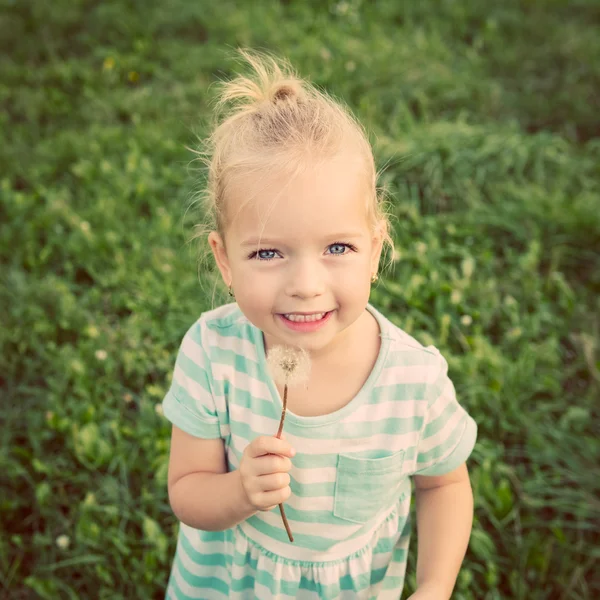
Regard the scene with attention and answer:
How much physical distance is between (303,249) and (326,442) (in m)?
0.41

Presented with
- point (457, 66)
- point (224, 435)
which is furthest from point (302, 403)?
point (457, 66)

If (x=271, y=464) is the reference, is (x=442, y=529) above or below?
below

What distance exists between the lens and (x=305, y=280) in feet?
3.88

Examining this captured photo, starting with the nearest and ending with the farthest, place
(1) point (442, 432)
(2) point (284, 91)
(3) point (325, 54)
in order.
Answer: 1. (2) point (284, 91)
2. (1) point (442, 432)
3. (3) point (325, 54)

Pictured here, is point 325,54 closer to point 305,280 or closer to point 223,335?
point 223,335

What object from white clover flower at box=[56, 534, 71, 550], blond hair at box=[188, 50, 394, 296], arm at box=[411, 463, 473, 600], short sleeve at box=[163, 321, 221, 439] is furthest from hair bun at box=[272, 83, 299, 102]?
white clover flower at box=[56, 534, 71, 550]

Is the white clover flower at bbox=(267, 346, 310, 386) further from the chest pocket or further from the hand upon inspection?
the chest pocket

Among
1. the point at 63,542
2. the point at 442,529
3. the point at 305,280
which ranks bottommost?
the point at 63,542

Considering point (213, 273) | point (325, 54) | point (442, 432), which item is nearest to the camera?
point (442, 432)

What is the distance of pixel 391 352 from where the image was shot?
1431 mm

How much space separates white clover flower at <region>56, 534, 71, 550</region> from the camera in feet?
6.95

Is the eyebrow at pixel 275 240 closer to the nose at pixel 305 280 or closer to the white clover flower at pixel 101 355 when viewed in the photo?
the nose at pixel 305 280

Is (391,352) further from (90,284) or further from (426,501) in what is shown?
(90,284)

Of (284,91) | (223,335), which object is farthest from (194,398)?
(284,91)
